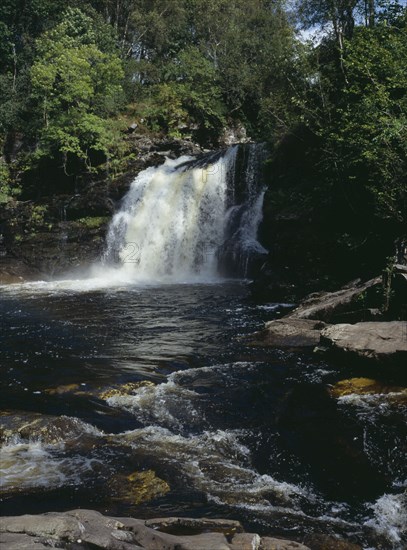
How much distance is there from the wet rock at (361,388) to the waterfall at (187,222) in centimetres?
1273

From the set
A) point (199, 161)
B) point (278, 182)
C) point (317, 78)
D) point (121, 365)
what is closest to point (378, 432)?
point (121, 365)

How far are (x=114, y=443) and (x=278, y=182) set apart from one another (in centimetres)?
1489

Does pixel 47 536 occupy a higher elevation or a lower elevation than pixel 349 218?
lower

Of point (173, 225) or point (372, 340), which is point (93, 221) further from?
point (372, 340)

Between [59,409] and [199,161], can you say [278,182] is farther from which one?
[59,409]

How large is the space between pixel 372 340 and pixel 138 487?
5273 mm

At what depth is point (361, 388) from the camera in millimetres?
7895

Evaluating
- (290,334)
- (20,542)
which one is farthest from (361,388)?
(20,542)

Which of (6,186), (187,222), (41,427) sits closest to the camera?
(41,427)

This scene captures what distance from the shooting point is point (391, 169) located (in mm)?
12766

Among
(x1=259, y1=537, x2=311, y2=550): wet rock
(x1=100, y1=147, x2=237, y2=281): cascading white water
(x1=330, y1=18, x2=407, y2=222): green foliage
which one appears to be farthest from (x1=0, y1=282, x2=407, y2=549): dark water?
(x1=100, y1=147, x2=237, y2=281): cascading white water

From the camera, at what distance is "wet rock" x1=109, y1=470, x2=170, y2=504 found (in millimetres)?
5012

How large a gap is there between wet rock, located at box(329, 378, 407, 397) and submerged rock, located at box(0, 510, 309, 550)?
4.36 meters

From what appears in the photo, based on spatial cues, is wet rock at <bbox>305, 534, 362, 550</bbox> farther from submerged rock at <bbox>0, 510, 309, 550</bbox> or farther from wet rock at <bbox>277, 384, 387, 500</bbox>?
wet rock at <bbox>277, 384, 387, 500</bbox>
